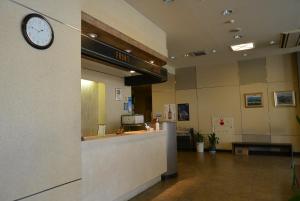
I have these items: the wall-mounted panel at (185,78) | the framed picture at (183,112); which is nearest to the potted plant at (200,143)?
the framed picture at (183,112)

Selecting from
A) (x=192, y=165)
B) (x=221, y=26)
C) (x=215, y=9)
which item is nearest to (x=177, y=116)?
(x=192, y=165)

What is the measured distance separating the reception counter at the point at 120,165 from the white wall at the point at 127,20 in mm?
1936

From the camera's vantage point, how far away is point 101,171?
11.3 ft

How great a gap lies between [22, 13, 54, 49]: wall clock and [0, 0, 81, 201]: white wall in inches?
1.9

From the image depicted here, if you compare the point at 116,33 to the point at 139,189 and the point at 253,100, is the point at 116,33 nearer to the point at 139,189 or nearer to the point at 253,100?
the point at 139,189

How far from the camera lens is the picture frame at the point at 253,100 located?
358 inches

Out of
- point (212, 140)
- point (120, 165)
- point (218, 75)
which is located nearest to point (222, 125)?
point (212, 140)

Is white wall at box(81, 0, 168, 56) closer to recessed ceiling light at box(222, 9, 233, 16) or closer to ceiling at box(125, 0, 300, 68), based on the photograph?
ceiling at box(125, 0, 300, 68)

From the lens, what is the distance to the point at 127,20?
440 cm

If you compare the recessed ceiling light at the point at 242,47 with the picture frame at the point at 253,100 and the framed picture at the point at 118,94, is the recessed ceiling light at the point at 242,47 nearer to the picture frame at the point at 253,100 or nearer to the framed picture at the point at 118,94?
the picture frame at the point at 253,100

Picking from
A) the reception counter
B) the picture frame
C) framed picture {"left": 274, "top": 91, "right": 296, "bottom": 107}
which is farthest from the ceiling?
the reception counter

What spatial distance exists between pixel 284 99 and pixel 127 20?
711cm

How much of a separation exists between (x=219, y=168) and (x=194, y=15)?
412 centimetres

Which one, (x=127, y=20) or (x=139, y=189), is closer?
(x=127, y=20)
